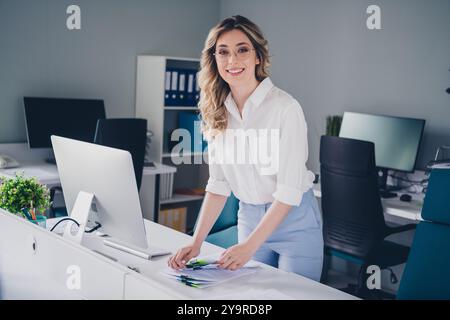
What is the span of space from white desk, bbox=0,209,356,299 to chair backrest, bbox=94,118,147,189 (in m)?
1.67

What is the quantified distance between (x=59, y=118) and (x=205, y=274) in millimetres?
2614

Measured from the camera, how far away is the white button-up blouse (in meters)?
1.81

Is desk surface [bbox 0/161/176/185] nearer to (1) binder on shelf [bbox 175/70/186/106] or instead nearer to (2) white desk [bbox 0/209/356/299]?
(1) binder on shelf [bbox 175/70/186/106]

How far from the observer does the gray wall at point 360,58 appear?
3676mm

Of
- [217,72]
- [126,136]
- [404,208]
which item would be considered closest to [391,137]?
[404,208]

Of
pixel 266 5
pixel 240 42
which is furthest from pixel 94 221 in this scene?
pixel 266 5

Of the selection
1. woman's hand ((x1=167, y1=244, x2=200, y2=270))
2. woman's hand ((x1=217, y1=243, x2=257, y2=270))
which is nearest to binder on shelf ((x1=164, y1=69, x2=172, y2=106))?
woman's hand ((x1=167, y1=244, x2=200, y2=270))

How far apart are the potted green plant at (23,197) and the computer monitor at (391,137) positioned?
2331 millimetres

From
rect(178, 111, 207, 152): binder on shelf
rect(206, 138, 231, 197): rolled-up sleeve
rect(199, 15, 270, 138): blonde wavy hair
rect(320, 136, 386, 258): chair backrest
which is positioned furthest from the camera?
rect(178, 111, 207, 152): binder on shelf

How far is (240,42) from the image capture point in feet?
6.26

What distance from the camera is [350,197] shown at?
318cm

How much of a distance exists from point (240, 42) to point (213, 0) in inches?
133

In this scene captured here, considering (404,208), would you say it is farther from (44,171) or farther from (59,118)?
(59,118)

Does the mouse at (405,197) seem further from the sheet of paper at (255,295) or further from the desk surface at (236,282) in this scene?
the sheet of paper at (255,295)
